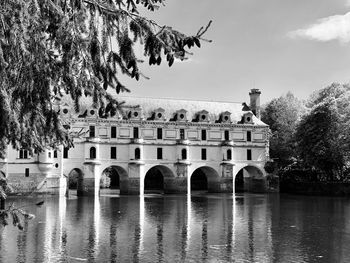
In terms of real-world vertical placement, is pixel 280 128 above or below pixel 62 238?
above

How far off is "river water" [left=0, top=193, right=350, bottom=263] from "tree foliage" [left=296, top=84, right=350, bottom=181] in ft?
56.9

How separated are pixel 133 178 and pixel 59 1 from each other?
4533 centimetres

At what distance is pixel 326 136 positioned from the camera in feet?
158

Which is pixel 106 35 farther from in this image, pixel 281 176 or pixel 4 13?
pixel 281 176

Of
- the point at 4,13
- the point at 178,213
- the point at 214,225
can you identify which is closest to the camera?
the point at 4,13

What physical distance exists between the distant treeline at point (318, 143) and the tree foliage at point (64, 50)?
42402mm

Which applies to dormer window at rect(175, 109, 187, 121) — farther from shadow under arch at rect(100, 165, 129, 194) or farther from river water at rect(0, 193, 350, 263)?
river water at rect(0, 193, 350, 263)

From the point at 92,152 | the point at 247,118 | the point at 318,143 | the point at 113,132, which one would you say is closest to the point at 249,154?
the point at 247,118

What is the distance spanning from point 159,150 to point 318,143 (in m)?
17.4

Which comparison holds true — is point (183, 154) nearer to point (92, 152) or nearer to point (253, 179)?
point (253, 179)

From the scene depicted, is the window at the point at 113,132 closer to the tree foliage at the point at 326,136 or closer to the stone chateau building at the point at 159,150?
the stone chateau building at the point at 159,150

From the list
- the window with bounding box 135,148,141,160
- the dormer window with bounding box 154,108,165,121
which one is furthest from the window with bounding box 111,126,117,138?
the dormer window with bounding box 154,108,165,121

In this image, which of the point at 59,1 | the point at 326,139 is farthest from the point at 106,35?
the point at 326,139

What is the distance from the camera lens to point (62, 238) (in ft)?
64.1
